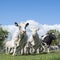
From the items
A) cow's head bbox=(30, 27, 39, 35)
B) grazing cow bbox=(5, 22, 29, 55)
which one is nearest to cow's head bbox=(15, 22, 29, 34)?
grazing cow bbox=(5, 22, 29, 55)

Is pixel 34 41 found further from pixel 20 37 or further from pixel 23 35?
pixel 23 35

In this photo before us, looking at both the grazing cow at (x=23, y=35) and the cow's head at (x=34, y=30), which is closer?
the grazing cow at (x=23, y=35)

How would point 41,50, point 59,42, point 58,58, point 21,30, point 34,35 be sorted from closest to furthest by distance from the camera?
point 58,58 → point 21,30 → point 34,35 → point 41,50 → point 59,42

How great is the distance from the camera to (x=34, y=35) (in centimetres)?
2073

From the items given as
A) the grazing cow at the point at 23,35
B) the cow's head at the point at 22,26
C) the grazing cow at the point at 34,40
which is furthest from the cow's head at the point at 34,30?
the cow's head at the point at 22,26

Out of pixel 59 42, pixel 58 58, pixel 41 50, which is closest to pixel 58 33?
pixel 59 42

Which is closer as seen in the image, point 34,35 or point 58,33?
point 34,35

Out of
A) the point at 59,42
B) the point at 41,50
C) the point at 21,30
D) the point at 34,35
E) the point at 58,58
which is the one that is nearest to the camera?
the point at 58,58

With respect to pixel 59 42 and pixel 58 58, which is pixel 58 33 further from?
pixel 58 58

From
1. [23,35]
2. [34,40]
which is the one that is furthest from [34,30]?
[23,35]

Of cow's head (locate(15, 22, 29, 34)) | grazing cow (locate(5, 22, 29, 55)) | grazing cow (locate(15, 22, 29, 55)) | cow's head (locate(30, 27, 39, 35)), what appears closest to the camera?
cow's head (locate(15, 22, 29, 34))

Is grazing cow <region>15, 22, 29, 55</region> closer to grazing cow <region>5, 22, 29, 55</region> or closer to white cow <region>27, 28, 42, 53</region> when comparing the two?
grazing cow <region>5, 22, 29, 55</region>

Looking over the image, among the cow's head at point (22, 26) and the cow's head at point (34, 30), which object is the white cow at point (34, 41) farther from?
the cow's head at point (22, 26)

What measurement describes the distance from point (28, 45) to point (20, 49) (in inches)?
49.9
